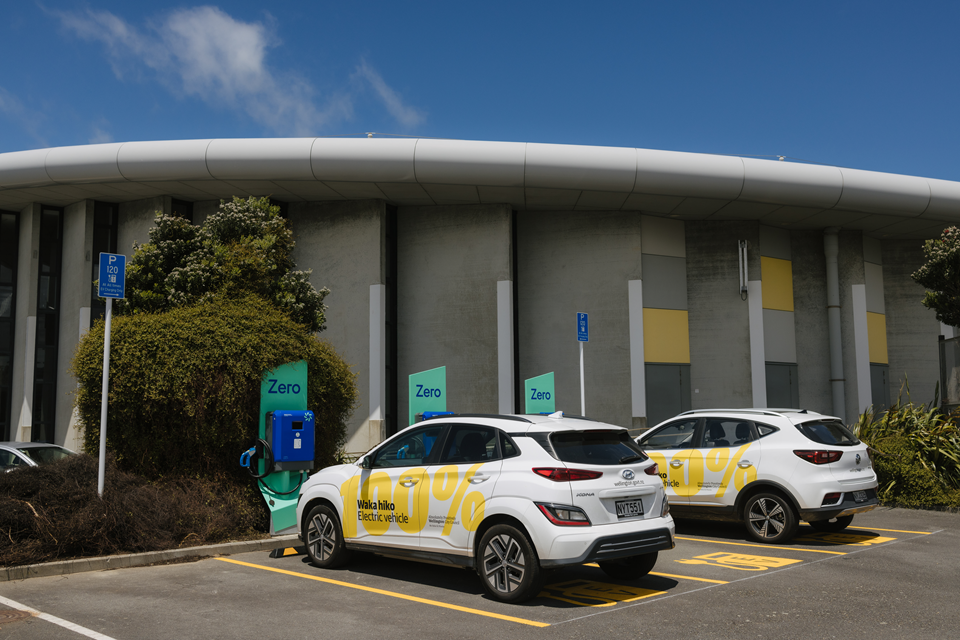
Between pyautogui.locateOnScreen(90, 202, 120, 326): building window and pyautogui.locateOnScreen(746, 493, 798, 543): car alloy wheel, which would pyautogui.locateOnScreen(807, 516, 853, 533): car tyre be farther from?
pyautogui.locateOnScreen(90, 202, 120, 326): building window

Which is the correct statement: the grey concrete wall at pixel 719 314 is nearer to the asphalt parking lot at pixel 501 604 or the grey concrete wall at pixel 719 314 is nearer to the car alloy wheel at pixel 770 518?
the car alloy wheel at pixel 770 518

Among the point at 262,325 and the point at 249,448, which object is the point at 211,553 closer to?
the point at 249,448

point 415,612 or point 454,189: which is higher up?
point 454,189

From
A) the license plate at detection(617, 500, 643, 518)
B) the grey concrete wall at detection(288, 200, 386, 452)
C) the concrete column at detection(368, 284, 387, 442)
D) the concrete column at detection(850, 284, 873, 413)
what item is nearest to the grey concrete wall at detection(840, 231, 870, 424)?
the concrete column at detection(850, 284, 873, 413)

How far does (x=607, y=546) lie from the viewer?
20.2 feet

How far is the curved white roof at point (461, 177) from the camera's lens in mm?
19594

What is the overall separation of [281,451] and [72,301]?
16244 millimetres

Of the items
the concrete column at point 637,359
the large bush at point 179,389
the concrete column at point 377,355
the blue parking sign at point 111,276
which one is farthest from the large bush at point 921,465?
the concrete column at point 377,355

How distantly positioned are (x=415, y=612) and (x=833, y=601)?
3507mm

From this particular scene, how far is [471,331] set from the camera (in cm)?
2189

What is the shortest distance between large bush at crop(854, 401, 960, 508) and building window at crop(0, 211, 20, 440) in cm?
2306

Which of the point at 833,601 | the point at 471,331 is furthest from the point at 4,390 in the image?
the point at 833,601

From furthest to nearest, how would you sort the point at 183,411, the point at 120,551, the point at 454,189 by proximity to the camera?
the point at 454,189, the point at 183,411, the point at 120,551

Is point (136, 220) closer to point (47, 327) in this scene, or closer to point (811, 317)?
point (47, 327)
